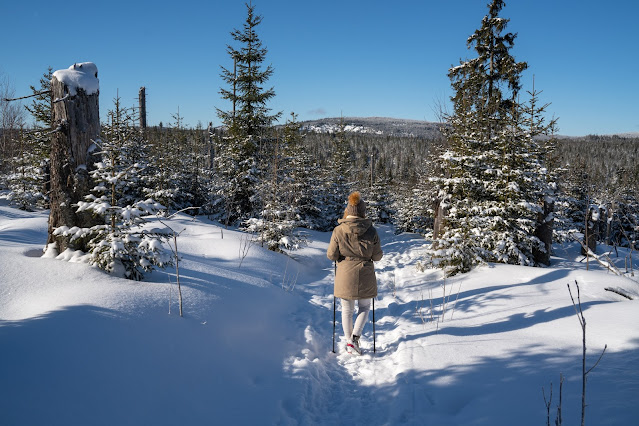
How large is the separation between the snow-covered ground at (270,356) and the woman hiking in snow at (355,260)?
0.61 meters

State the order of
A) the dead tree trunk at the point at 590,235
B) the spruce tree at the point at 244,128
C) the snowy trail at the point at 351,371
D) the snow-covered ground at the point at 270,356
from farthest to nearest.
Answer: the spruce tree at the point at 244,128, the dead tree trunk at the point at 590,235, the snowy trail at the point at 351,371, the snow-covered ground at the point at 270,356

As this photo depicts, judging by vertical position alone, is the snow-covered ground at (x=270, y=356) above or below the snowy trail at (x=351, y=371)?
above

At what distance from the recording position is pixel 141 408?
246 centimetres

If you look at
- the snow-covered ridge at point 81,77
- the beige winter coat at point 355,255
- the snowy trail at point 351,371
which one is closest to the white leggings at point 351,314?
the beige winter coat at point 355,255

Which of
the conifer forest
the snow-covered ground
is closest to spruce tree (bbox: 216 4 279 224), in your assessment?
the conifer forest

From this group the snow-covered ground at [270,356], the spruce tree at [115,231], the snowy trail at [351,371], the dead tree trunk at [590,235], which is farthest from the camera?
the dead tree trunk at [590,235]

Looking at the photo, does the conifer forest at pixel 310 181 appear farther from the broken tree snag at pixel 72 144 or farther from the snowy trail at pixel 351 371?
the snowy trail at pixel 351 371

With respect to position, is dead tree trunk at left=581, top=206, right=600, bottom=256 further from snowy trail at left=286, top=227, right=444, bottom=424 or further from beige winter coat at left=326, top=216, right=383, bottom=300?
beige winter coat at left=326, top=216, right=383, bottom=300

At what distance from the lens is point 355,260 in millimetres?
4125

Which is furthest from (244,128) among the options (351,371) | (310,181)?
(351,371)

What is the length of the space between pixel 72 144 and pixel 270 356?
3937 mm

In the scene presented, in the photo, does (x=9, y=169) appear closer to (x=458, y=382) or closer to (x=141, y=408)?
(x=141, y=408)

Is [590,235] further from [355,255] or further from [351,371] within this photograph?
[351,371]

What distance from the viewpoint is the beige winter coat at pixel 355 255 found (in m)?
4.08
